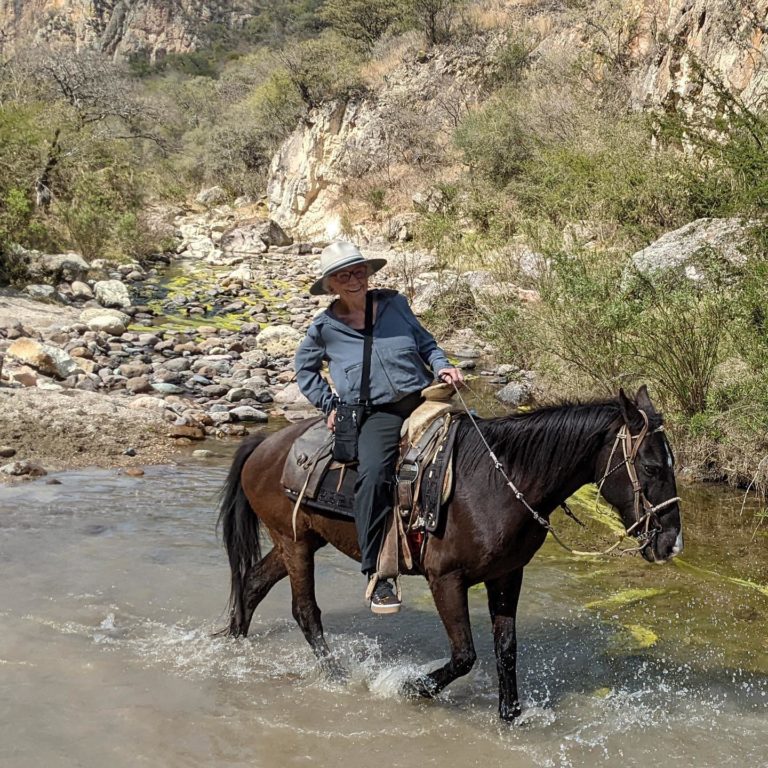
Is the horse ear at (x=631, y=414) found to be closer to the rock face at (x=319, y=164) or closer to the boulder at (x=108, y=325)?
the boulder at (x=108, y=325)

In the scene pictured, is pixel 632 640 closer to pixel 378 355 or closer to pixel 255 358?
pixel 378 355

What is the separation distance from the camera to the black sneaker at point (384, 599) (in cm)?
443

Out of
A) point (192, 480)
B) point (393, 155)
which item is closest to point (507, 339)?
point (192, 480)

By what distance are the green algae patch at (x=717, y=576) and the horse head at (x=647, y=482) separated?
268 centimetres

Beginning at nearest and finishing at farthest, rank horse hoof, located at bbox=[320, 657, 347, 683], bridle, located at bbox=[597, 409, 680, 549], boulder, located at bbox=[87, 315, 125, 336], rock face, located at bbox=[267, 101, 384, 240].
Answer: bridle, located at bbox=[597, 409, 680, 549]
horse hoof, located at bbox=[320, 657, 347, 683]
boulder, located at bbox=[87, 315, 125, 336]
rock face, located at bbox=[267, 101, 384, 240]

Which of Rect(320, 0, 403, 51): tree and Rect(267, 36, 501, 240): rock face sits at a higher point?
Rect(320, 0, 403, 51): tree

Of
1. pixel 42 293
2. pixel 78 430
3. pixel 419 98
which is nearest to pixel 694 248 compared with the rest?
pixel 78 430

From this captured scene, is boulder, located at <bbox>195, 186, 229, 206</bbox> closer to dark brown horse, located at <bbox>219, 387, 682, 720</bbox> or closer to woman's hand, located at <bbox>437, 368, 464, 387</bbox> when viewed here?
woman's hand, located at <bbox>437, 368, 464, 387</bbox>

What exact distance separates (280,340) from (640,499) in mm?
12603

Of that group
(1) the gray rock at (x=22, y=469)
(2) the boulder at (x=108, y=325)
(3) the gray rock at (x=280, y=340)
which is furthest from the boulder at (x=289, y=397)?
(2) the boulder at (x=108, y=325)

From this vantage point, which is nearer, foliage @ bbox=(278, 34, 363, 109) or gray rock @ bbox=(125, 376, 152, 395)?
gray rock @ bbox=(125, 376, 152, 395)

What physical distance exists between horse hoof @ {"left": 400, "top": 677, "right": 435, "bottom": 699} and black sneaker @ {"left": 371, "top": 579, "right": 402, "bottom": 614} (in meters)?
0.46

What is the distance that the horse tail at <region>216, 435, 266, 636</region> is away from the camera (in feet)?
18.2

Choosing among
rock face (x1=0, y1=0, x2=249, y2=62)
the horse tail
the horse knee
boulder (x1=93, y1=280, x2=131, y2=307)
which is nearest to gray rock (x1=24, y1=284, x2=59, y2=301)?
boulder (x1=93, y1=280, x2=131, y2=307)
